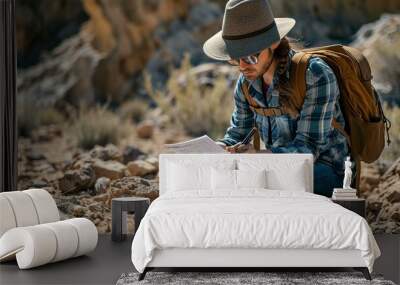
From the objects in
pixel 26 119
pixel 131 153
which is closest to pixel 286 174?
pixel 131 153

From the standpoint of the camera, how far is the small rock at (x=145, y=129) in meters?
7.81

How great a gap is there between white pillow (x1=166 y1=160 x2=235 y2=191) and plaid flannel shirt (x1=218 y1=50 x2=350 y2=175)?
59 centimetres

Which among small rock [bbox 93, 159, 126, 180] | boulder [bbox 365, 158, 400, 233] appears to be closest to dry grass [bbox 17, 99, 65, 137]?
small rock [bbox 93, 159, 126, 180]

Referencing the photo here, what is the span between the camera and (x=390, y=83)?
7621 mm

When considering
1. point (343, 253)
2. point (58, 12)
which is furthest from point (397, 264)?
point (58, 12)

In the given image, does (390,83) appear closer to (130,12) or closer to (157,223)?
(130,12)

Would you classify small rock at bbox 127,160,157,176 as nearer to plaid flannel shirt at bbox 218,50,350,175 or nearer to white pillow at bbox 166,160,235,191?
white pillow at bbox 166,160,235,191

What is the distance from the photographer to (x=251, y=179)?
267 inches

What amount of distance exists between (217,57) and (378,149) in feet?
6.34

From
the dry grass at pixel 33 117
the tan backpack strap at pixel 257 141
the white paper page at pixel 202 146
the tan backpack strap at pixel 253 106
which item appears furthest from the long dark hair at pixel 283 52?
the dry grass at pixel 33 117

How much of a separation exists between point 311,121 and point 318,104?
0.59 feet

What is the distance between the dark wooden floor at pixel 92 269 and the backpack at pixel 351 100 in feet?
3.95

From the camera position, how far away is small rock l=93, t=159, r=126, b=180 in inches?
307

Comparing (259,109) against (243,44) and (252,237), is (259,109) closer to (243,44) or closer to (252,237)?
(243,44)
